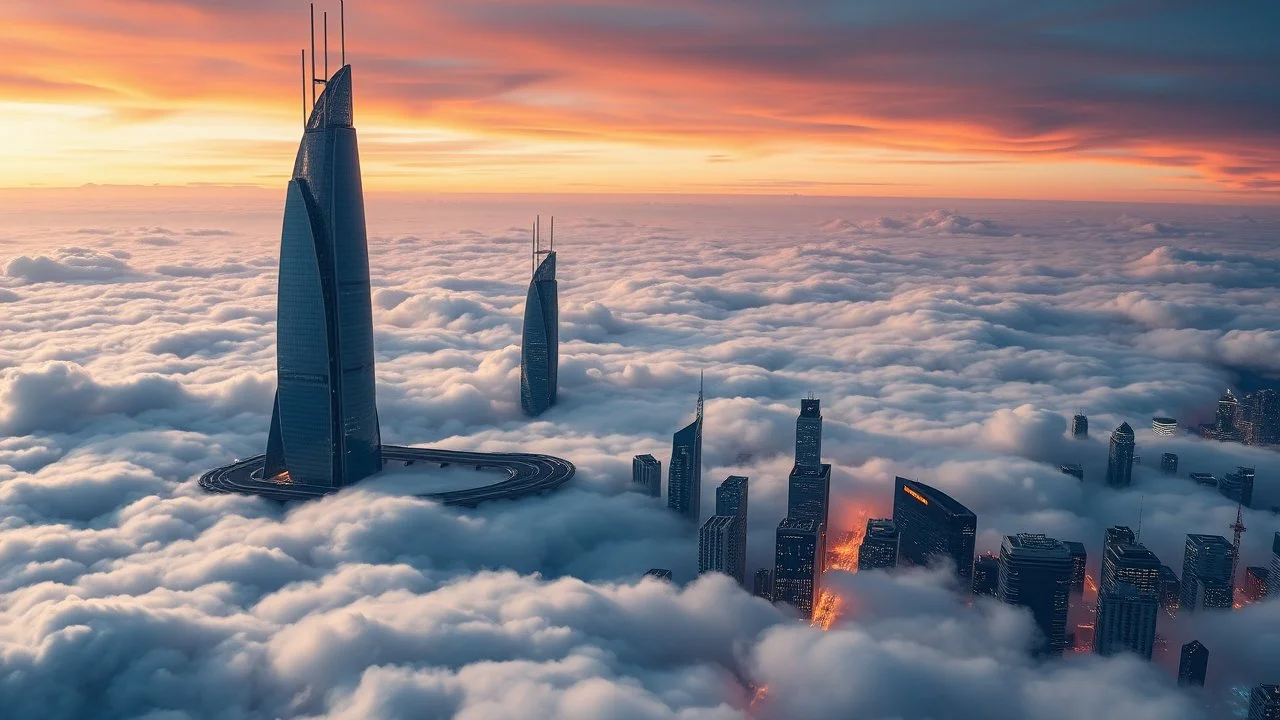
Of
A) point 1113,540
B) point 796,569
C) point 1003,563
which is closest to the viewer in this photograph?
point 796,569

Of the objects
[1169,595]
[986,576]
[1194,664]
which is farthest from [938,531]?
[1194,664]

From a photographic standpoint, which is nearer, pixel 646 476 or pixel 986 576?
pixel 986 576

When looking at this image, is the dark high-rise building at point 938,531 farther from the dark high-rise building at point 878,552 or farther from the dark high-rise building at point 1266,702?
the dark high-rise building at point 1266,702

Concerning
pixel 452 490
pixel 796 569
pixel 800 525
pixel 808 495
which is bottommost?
pixel 796 569

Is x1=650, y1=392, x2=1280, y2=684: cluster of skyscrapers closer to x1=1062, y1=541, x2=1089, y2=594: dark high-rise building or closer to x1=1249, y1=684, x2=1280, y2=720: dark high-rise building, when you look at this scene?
x1=1062, y1=541, x2=1089, y2=594: dark high-rise building

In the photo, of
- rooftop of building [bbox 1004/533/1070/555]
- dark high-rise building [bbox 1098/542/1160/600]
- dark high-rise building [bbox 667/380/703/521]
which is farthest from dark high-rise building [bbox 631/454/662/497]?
dark high-rise building [bbox 1098/542/1160/600]

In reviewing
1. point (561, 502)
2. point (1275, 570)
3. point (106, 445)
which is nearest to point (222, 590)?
point (561, 502)

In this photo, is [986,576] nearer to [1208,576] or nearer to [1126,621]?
[1126,621]
